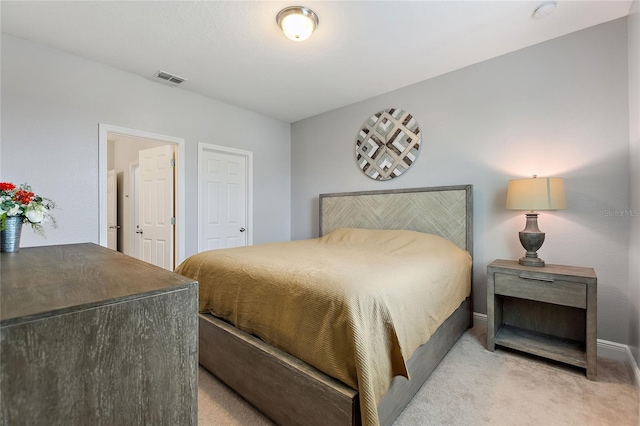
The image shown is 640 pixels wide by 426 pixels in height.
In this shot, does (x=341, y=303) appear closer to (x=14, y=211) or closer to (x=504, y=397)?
(x=504, y=397)

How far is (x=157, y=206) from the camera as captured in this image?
347 cm

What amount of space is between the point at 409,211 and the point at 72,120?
11.2ft

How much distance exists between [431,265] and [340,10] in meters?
1.92

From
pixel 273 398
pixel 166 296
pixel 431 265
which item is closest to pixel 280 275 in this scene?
pixel 273 398

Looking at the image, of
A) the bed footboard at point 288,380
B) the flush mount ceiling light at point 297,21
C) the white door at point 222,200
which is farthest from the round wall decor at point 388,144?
the bed footboard at point 288,380

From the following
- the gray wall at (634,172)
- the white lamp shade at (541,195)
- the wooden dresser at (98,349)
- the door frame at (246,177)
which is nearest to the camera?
the wooden dresser at (98,349)

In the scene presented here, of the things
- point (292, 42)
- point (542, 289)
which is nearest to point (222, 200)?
point (292, 42)

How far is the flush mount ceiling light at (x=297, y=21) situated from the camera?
1.95 meters

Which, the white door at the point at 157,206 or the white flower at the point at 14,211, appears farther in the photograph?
the white door at the point at 157,206

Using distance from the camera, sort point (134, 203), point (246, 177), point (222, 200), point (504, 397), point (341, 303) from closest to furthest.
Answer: point (341, 303)
point (504, 397)
point (222, 200)
point (246, 177)
point (134, 203)

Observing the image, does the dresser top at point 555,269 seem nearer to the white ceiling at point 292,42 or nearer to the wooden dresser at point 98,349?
the white ceiling at point 292,42

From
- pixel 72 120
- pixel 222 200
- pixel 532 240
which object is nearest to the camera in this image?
pixel 532 240

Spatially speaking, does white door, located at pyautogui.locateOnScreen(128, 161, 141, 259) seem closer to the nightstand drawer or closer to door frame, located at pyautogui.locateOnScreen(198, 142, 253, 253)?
door frame, located at pyautogui.locateOnScreen(198, 142, 253, 253)

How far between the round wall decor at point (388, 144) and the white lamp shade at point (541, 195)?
46.9 inches
